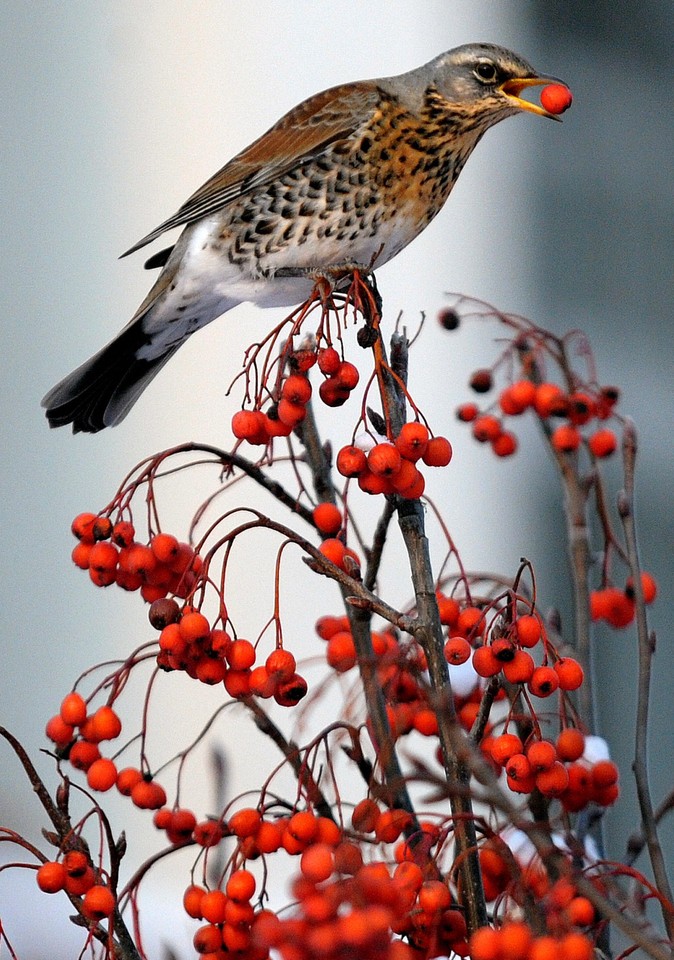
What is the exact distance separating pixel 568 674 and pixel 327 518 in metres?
0.15

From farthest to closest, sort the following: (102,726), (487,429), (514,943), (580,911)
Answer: (487,429) < (102,726) < (580,911) < (514,943)

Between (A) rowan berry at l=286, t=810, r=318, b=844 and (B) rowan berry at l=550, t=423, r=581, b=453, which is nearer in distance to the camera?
(A) rowan berry at l=286, t=810, r=318, b=844

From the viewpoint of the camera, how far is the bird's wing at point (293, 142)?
3.50 ft

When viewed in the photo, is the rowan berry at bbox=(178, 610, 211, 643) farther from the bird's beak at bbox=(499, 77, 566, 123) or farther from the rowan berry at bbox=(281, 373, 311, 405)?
the bird's beak at bbox=(499, 77, 566, 123)

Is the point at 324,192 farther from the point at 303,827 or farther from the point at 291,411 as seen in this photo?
the point at 303,827

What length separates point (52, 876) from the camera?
57cm

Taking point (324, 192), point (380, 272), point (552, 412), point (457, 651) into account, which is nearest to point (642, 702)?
point (457, 651)

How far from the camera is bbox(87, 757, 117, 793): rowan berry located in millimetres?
652

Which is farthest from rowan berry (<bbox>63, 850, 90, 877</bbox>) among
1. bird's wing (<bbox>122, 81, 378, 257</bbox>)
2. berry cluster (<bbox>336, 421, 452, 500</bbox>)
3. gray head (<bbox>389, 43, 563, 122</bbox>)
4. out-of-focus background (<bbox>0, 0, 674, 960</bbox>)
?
out-of-focus background (<bbox>0, 0, 674, 960</bbox>)

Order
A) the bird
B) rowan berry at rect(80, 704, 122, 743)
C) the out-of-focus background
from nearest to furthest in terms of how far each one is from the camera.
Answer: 1. rowan berry at rect(80, 704, 122, 743)
2. the bird
3. the out-of-focus background

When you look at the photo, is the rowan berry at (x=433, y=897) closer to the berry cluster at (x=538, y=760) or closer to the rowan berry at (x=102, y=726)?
the berry cluster at (x=538, y=760)

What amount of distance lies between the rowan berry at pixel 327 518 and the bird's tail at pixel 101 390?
364 millimetres

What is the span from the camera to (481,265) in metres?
2.11

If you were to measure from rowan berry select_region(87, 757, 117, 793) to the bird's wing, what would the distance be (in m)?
0.53
